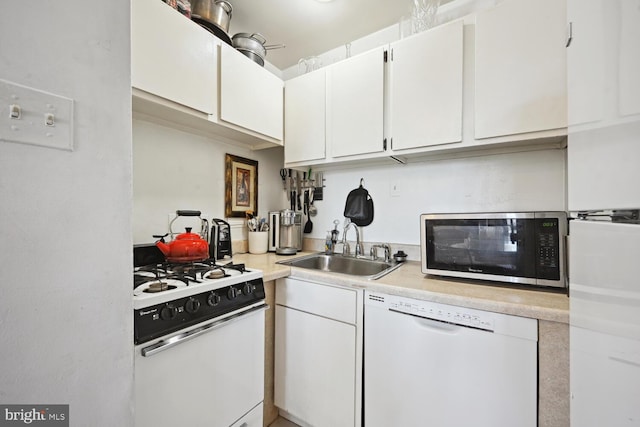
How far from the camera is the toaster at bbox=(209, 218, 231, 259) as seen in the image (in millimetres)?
1539

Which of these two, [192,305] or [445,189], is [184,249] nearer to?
[192,305]

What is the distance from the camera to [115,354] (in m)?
0.56

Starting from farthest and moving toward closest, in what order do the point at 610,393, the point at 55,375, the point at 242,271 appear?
the point at 242,271
the point at 55,375
the point at 610,393

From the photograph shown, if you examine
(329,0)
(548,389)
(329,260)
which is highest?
(329,0)

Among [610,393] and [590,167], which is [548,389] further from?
[590,167]

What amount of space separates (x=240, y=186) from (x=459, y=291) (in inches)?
62.9

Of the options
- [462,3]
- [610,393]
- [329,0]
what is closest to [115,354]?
[610,393]

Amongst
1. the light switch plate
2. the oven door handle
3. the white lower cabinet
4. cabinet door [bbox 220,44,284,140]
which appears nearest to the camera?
the light switch plate

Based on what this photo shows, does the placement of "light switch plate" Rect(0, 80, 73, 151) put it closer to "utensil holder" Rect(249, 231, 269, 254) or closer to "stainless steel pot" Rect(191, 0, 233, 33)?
"stainless steel pot" Rect(191, 0, 233, 33)

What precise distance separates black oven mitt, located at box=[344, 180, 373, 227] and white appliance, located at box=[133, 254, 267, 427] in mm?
945

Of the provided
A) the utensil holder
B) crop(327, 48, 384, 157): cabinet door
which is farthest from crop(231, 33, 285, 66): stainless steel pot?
the utensil holder

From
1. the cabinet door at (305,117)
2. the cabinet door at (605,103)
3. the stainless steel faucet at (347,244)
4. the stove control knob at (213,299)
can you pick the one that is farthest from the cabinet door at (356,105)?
the stove control knob at (213,299)

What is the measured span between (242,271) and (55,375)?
0.68 meters

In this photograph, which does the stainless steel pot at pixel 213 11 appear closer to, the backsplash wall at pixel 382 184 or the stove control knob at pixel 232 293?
the backsplash wall at pixel 382 184
